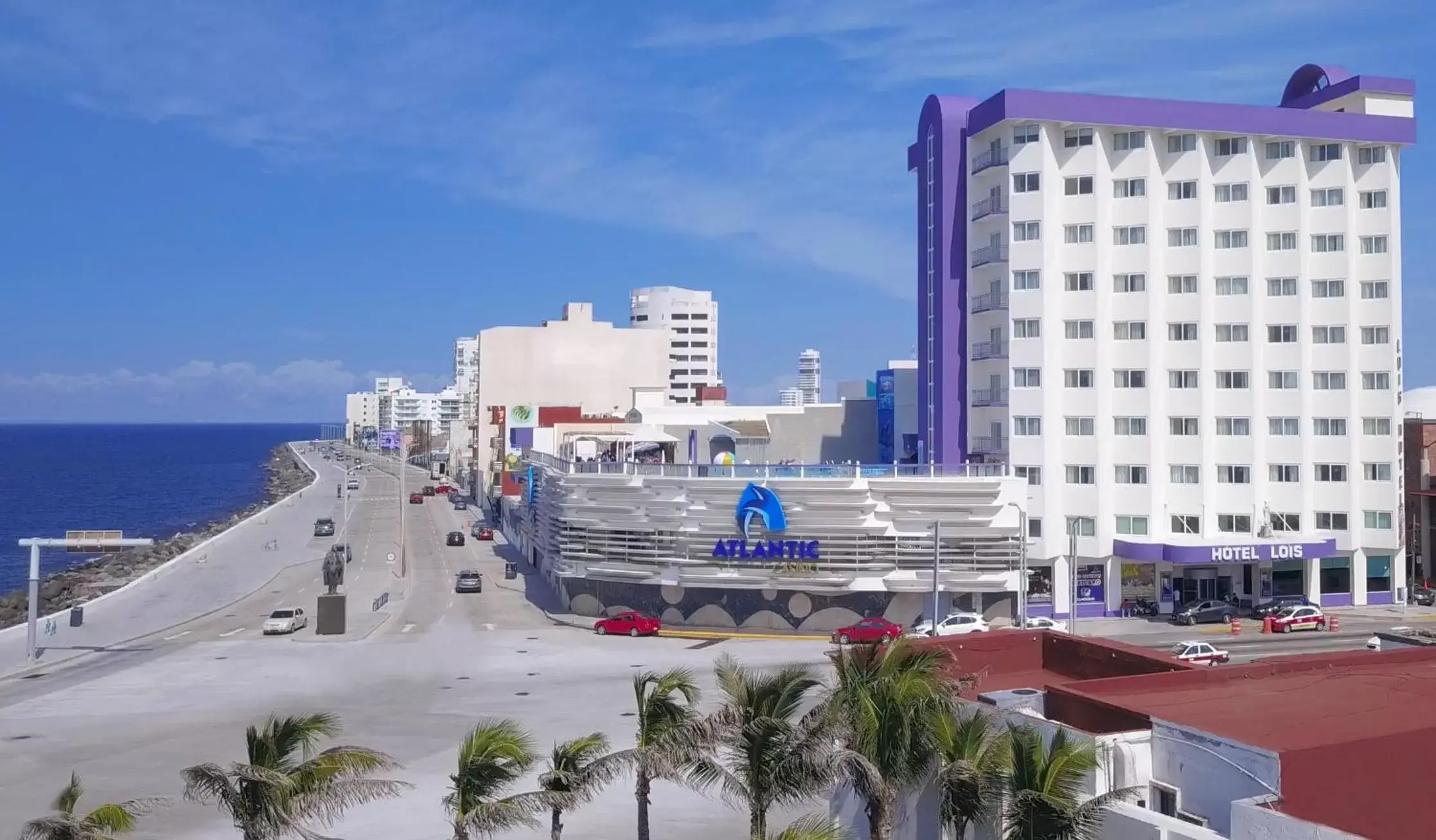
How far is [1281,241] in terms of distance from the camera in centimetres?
5519

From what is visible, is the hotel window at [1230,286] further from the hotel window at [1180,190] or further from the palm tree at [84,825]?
the palm tree at [84,825]

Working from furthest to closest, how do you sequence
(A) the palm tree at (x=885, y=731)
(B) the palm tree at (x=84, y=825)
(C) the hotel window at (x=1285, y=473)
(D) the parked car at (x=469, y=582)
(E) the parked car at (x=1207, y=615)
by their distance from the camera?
(D) the parked car at (x=469, y=582) < (C) the hotel window at (x=1285, y=473) < (E) the parked car at (x=1207, y=615) < (A) the palm tree at (x=885, y=731) < (B) the palm tree at (x=84, y=825)

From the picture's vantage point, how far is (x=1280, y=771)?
13.3 metres

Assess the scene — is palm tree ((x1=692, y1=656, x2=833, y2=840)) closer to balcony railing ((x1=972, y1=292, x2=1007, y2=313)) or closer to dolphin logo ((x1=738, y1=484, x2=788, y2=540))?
dolphin logo ((x1=738, y1=484, x2=788, y2=540))

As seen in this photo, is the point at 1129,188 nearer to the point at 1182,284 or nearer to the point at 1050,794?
the point at 1182,284

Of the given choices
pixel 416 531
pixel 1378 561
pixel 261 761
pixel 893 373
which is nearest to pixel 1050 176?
pixel 893 373

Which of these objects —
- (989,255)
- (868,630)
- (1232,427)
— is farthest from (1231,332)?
(868,630)

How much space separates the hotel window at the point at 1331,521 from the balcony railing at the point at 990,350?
17.2 m

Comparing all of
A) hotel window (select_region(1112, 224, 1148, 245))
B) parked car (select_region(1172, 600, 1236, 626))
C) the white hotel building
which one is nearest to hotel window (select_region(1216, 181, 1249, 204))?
the white hotel building

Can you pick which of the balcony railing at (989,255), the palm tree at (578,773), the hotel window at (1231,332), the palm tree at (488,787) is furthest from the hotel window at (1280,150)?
the palm tree at (488,787)

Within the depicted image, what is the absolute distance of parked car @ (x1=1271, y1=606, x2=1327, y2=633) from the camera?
4791cm

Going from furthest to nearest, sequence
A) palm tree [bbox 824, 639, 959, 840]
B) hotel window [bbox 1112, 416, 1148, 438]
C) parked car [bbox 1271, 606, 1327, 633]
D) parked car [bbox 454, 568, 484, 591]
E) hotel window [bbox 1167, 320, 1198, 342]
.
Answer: parked car [bbox 454, 568, 484, 591]
hotel window [bbox 1167, 320, 1198, 342]
hotel window [bbox 1112, 416, 1148, 438]
parked car [bbox 1271, 606, 1327, 633]
palm tree [bbox 824, 639, 959, 840]

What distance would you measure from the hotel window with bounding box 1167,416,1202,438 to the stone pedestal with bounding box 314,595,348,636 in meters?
38.7

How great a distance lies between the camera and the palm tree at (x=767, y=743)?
557 inches
